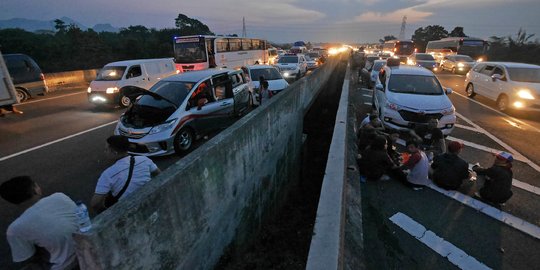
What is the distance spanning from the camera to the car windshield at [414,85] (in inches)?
336

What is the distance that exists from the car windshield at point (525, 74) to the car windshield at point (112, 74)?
16.1 meters

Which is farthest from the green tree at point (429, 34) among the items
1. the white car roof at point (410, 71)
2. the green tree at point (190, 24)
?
the white car roof at point (410, 71)

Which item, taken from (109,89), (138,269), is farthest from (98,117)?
(138,269)

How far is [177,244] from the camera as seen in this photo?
229 centimetres

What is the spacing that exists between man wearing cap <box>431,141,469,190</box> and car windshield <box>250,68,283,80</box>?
27.4 feet

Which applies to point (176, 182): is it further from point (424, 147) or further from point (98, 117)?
point (98, 117)

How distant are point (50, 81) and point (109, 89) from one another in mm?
10149

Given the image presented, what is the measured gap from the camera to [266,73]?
1265 centimetres

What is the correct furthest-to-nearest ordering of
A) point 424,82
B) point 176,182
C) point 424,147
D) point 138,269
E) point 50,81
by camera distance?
point 50,81 < point 424,82 < point 424,147 < point 176,182 < point 138,269

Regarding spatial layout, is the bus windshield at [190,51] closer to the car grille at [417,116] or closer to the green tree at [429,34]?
the car grille at [417,116]

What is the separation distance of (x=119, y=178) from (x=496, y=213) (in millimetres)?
5797

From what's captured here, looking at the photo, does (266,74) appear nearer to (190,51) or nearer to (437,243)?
(190,51)

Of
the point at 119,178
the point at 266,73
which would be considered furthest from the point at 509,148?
the point at 119,178

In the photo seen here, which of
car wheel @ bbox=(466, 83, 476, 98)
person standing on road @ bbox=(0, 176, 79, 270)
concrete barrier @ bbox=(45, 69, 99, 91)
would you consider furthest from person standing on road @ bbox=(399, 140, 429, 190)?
concrete barrier @ bbox=(45, 69, 99, 91)
